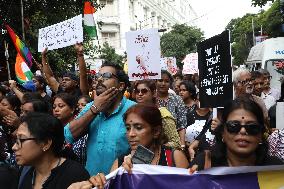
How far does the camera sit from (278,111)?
3424 mm

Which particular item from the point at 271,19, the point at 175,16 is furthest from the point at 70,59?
the point at 175,16

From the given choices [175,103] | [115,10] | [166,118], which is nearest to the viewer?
[166,118]

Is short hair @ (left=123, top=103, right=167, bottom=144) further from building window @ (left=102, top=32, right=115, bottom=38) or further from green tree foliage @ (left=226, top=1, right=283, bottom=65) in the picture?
building window @ (left=102, top=32, right=115, bottom=38)

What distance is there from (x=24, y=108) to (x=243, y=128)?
256 centimetres

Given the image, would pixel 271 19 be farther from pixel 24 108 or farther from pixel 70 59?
pixel 24 108

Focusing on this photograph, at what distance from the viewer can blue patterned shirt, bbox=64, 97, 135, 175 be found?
3.53m

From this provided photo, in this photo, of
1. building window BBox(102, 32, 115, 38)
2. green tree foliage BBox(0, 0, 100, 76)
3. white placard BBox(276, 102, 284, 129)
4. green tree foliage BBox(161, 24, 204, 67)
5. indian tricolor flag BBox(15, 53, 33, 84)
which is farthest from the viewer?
building window BBox(102, 32, 115, 38)

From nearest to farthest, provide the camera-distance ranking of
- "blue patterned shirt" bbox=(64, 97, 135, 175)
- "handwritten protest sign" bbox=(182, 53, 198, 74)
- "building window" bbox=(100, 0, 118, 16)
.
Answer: "blue patterned shirt" bbox=(64, 97, 135, 175), "handwritten protest sign" bbox=(182, 53, 198, 74), "building window" bbox=(100, 0, 118, 16)

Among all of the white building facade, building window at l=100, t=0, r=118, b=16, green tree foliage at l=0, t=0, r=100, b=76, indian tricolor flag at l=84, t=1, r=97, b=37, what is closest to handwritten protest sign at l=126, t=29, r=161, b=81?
indian tricolor flag at l=84, t=1, r=97, b=37

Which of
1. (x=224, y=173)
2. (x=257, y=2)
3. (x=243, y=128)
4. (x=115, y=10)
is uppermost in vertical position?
(x=115, y=10)

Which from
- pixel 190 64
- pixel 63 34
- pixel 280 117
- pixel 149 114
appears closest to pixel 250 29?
pixel 190 64

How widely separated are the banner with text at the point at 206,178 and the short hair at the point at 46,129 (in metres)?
0.63

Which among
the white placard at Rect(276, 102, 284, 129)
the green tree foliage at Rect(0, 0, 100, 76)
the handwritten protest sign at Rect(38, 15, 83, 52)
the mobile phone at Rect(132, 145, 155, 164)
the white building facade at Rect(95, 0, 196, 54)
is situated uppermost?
the white building facade at Rect(95, 0, 196, 54)

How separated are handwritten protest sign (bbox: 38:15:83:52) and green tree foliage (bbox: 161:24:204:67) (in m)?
32.4
